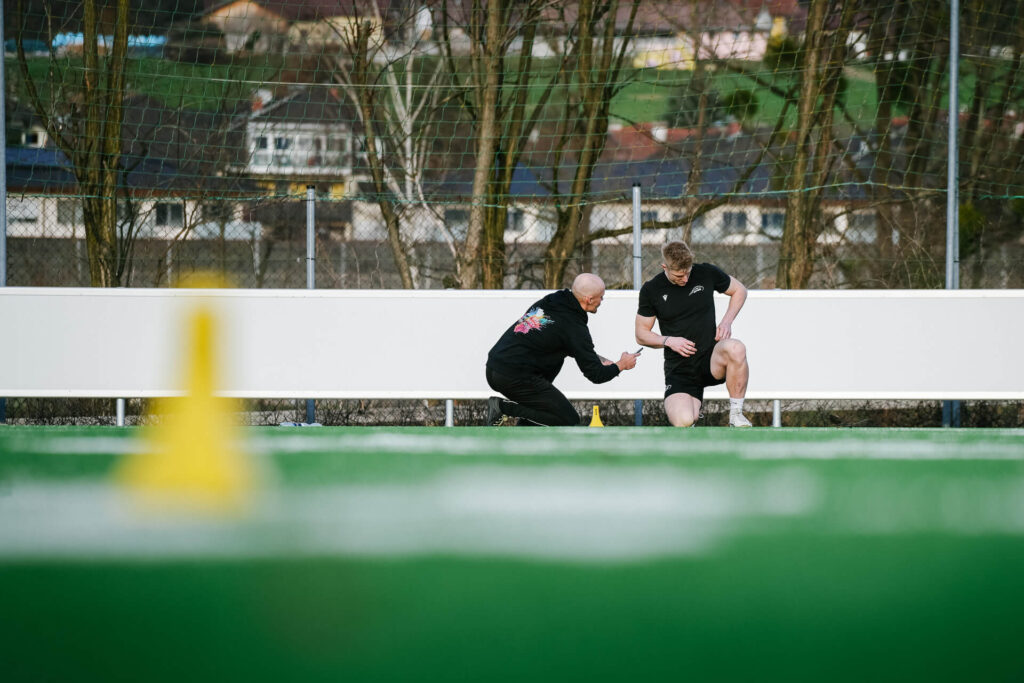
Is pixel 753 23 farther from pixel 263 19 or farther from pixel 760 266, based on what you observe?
pixel 263 19

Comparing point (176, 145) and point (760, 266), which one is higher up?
point (176, 145)

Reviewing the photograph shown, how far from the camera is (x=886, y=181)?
9.98m

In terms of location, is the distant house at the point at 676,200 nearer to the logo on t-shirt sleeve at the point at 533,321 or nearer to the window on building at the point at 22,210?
the window on building at the point at 22,210

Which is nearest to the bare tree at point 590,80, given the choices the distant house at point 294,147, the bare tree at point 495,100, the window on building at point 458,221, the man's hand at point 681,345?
the bare tree at point 495,100

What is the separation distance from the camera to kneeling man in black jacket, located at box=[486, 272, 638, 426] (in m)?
4.88

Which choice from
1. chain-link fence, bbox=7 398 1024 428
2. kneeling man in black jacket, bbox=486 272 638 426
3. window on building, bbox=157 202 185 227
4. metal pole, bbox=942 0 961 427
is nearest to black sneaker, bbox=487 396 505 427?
kneeling man in black jacket, bbox=486 272 638 426

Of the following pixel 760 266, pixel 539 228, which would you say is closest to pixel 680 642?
pixel 539 228

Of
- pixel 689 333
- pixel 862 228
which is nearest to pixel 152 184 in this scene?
pixel 689 333

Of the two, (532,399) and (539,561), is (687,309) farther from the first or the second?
(539,561)

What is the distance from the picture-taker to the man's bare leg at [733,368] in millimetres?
4863

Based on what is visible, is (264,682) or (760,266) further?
(760,266)

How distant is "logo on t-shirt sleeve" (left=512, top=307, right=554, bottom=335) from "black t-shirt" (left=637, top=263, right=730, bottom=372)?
0.52 m

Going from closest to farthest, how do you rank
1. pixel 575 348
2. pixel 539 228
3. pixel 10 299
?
pixel 575 348, pixel 10 299, pixel 539 228

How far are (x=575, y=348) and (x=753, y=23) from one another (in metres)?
6.57
